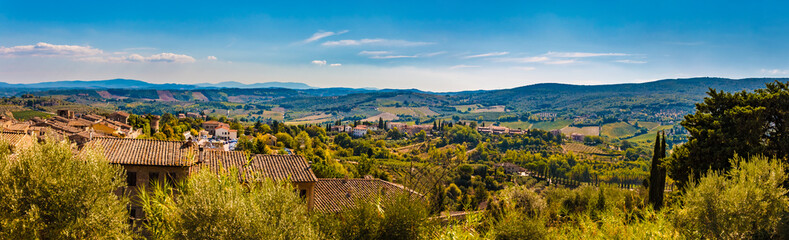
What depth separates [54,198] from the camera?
7.81m

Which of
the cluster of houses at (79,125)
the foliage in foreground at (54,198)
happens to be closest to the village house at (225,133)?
the cluster of houses at (79,125)

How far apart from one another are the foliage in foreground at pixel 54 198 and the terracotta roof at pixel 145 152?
8.89m

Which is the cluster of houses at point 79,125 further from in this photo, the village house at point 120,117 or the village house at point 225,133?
the village house at point 225,133

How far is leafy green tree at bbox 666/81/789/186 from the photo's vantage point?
18.0 meters

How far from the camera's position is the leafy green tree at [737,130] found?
18.0 metres

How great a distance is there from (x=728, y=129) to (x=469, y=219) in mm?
16953

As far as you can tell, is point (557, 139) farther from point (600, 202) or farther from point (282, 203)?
point (282, 203)

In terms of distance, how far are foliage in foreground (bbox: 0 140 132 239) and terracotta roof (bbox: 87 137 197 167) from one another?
889 centimetres

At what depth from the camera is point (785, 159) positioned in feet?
55.6

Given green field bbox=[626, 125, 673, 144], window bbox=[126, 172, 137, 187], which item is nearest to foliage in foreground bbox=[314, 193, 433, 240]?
window bbox=[126, 172, 137, 187]

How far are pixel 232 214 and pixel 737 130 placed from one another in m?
20.9

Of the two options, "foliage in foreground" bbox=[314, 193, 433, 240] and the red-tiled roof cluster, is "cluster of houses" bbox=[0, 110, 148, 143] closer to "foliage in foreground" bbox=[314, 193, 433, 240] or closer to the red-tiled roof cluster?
the red-tiled roof cluster

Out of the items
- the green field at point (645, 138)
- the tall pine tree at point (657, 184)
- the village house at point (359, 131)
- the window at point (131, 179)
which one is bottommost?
the green field at point (645, 138)

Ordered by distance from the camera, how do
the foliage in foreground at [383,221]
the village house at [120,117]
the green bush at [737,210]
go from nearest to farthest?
the foliage in foreground at [383,221]
the green bush at [737,210]
the village house at [120,117]
